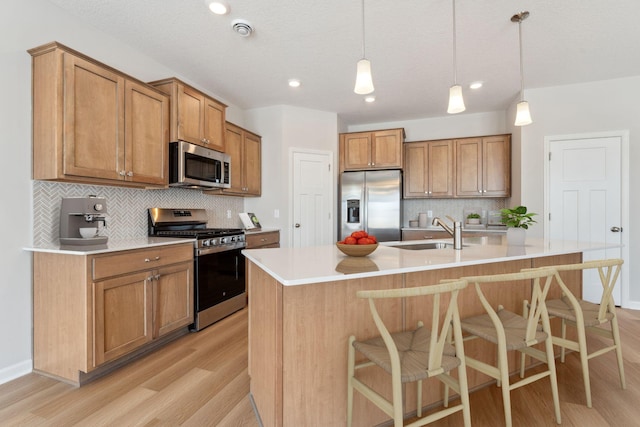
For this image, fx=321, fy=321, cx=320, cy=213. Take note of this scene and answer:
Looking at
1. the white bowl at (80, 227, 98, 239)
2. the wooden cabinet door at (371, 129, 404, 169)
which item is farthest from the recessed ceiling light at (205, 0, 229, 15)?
the wooden cabinet door at (371, 129, 404, 169)

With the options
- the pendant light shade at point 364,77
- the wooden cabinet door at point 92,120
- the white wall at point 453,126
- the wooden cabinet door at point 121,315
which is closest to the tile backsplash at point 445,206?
the white wall at point 453,126

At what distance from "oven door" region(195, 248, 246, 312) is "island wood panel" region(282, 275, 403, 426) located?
182 centimetres

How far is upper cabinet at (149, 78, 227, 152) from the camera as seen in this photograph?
9.84 ft

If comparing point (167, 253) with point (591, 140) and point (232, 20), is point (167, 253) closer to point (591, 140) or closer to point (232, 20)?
point (232, 20)

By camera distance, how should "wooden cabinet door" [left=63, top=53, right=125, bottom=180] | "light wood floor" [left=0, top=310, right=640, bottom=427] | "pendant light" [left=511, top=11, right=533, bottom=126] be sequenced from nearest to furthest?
1. "light wood floor" [left=0, top=310, right=640, bottom=427]
2. "wooden cabinet door" [left=63, top=53, right=125, bottom=180]
3. "pendant light" [left=511, top=11, right=533, bottom=126]

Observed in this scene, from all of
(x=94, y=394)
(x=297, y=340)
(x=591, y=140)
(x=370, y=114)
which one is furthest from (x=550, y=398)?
(x=370, y=114)

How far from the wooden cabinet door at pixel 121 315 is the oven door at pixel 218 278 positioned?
0.56 m

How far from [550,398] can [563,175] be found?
3.07m

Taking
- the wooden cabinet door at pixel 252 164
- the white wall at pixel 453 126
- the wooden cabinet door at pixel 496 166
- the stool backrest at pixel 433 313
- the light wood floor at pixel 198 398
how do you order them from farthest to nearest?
the white wall at pixel 453 126
the wooden cabinet door at pixel 496 166
the wooden cabinet door at pixel 252 164
the light wood floor at pixel 198 398
the stool backrest at pixel 433 313

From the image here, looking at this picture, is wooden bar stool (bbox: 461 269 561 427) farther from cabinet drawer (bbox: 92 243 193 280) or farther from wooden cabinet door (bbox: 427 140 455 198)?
wooden cabinet door (bbox: 427 140 455 198)

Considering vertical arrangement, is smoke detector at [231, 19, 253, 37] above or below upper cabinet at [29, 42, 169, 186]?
above

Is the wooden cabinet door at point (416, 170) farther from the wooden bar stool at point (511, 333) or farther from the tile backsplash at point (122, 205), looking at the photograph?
the wooden bar stool at point (511, 333)

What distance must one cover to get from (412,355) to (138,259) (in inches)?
80.1

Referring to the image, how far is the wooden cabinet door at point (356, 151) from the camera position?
4984 mm
